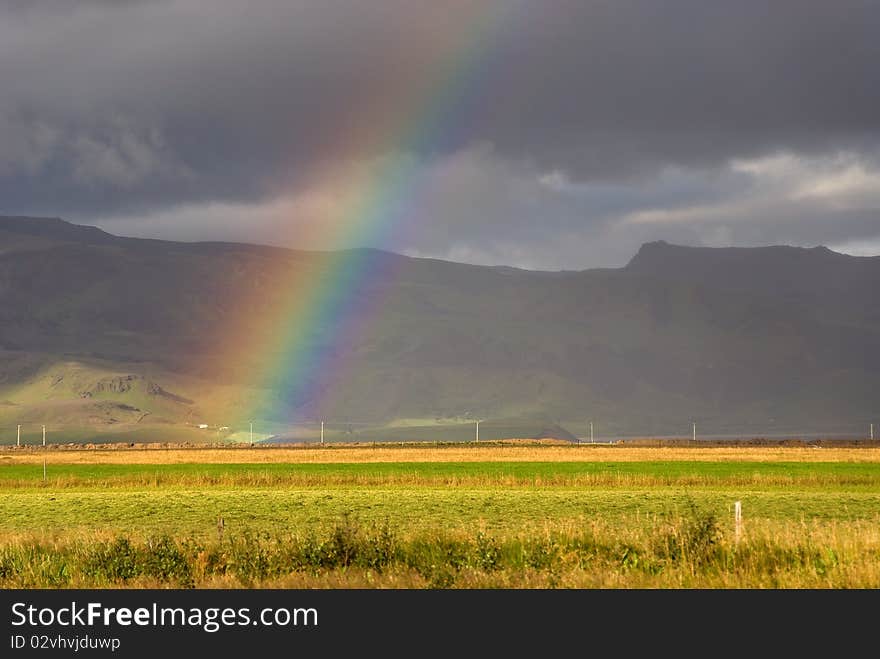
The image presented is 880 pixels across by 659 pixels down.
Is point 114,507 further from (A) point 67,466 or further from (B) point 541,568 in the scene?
(A) point 67,466

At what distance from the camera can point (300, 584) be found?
2684 cm

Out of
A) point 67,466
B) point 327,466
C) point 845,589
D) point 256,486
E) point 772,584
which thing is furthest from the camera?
point 67,466

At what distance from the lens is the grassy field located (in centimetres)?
2773

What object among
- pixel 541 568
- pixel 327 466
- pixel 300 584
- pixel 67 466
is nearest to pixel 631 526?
pixel 541 568

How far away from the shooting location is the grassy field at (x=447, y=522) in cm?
2773

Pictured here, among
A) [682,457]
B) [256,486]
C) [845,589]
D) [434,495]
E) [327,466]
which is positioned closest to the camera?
[845,589]

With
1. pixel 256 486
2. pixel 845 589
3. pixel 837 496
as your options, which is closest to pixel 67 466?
pixel 256 486

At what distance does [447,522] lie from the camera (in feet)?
162

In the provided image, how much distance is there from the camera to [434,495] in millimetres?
68250

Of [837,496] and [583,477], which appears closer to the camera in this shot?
[837,496]

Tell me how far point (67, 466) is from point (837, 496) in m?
76.3

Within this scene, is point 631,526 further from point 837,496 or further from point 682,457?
point 682,457
